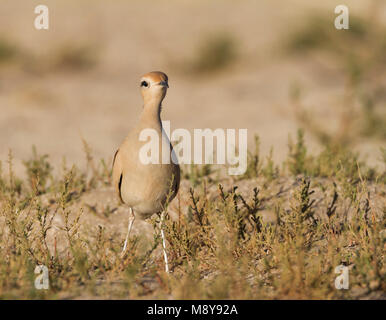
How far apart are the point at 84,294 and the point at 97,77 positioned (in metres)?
9.24

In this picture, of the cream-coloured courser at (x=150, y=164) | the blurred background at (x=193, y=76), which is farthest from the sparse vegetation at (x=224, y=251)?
the blurred background at (x=193, y=76)

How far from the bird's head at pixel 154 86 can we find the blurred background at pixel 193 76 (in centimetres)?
240

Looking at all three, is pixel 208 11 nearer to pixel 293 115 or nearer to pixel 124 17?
pixel 124 17

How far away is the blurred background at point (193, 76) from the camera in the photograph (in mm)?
6797

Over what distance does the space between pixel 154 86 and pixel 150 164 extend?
408 millimetres

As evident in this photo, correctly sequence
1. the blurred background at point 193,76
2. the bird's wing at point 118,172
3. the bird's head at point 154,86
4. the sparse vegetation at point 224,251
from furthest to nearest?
the blurred background at point 193,76, the bird's wing at point 118,172, the bird's head at point 154,86, the sparse vegetation at point 224,251

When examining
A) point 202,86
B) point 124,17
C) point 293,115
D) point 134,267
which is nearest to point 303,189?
point 134,267

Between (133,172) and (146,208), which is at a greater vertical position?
(133,172)

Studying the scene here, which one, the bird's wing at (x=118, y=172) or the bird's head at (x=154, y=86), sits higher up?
the bird's head at (x=154, y=86)

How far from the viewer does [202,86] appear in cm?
1076

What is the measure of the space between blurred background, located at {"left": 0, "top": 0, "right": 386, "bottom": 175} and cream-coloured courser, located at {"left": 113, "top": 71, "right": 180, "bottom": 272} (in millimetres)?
2344

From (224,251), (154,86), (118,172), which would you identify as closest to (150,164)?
(118,172)

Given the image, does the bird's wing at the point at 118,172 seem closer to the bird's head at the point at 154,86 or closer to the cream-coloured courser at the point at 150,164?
the cream-coloured courser at the point at 150,164

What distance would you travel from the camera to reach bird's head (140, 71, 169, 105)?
277 cm
